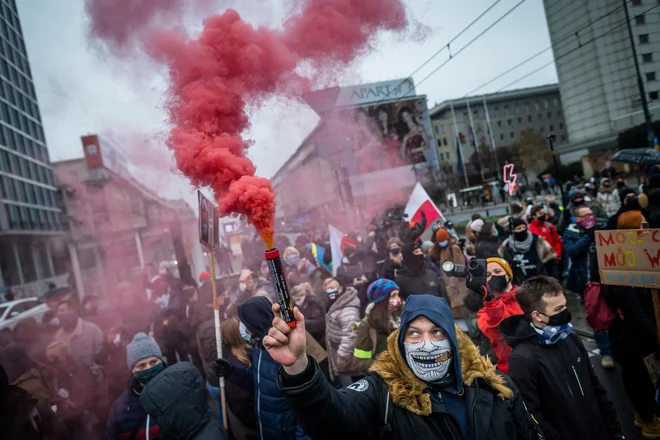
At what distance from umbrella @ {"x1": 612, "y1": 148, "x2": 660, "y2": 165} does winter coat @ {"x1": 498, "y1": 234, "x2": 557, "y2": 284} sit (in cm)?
449

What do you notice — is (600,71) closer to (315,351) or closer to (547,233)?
(547,233)

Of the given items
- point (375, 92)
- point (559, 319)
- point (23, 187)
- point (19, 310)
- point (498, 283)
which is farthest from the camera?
point (23, 187)

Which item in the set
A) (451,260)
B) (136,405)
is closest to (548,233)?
(451,260)

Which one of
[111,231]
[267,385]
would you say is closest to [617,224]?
[267,385]

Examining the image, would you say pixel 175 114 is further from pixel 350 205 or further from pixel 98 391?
pixel 350 205

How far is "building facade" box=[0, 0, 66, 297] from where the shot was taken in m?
34.4

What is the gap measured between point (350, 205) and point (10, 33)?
25883 mm

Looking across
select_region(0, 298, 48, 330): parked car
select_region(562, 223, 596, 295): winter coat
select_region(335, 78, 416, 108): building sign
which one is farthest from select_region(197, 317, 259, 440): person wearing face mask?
select_region(335, 78, 416, 108): building sign

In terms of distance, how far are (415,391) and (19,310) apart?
41.8 ft

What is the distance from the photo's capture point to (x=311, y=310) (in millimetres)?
5457

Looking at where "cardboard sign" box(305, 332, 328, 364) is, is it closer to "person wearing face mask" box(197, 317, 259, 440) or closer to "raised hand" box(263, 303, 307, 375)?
"person wearing face mask" box(197, 317, 259, 440)

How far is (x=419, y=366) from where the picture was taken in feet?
6.82

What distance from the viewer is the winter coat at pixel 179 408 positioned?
2.51 meters

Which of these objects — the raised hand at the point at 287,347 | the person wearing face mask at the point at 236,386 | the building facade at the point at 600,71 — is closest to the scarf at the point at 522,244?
the person wearing face mask at the point at 236,386
